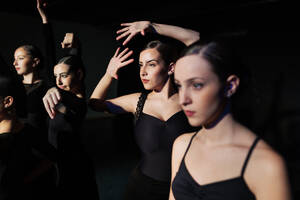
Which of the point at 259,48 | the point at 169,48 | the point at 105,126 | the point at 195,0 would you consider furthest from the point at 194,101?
the point at 105,126

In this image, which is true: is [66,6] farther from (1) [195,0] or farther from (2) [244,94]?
(2) [244,94]

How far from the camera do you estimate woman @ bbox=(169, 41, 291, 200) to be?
1133mm

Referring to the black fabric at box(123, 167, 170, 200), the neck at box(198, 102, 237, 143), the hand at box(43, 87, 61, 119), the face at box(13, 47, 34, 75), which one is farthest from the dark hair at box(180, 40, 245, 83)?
the face at box(13, 47, 34, 75)

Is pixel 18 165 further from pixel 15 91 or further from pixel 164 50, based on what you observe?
pixel 164 50

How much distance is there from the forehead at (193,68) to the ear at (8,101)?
125cm

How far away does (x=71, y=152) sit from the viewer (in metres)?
2.30

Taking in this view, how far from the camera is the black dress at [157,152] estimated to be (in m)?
1.88

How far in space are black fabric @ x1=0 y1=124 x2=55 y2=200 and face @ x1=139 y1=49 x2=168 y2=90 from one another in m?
0.89

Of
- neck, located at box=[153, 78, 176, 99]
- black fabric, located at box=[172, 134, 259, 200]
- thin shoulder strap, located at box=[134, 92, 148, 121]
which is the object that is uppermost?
neck, located at box=[153, 78, 176, 99]

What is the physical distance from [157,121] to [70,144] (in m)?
0.83

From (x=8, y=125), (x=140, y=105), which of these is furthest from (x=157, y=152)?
(x=8, y=125)

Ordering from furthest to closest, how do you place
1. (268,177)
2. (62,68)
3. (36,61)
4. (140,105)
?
(36,61), (62,68), (140,105), (268,177)

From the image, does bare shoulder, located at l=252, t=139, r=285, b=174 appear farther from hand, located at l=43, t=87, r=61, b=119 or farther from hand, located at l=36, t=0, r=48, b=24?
hand, located at l=36, t=0, r=48, b=24

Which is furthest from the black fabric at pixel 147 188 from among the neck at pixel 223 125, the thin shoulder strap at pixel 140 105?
the neck at pixel 223 125
